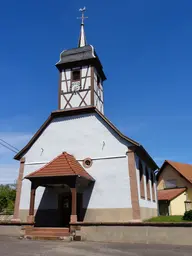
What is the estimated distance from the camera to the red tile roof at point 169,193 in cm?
3204

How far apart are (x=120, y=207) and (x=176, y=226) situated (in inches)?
177

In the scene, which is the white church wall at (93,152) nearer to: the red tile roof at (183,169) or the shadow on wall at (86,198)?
the shadow on wall at (86,198)

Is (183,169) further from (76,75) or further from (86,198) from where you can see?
(86,198)

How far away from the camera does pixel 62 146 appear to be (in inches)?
739

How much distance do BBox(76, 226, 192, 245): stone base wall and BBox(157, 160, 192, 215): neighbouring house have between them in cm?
1977

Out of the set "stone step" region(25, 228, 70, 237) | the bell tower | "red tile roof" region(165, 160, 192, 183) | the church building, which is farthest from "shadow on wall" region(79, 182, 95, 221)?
"red tile roof" region(165, 160, 192, 183)

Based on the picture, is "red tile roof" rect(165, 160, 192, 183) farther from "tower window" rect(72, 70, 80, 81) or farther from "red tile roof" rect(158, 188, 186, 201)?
"tower window" rect(72, 70, 80, 81)

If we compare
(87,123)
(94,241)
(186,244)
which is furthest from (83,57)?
(186,244)

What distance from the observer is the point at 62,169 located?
619 inches

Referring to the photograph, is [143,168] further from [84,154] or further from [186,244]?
[186,244]

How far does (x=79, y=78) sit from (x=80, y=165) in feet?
22.8

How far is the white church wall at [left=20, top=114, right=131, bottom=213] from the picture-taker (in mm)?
16688

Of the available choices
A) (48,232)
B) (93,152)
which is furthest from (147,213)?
(48,232)

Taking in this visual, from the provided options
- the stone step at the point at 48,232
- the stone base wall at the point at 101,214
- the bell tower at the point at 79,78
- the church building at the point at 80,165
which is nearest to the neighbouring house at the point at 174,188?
the church building at the point at 80,165
